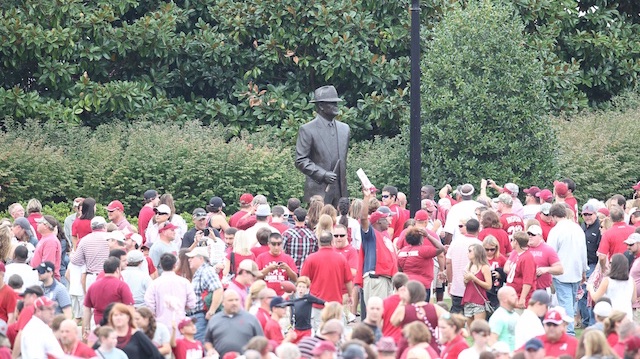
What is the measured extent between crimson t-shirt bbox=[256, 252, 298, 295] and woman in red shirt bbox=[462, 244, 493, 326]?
2.27 meters

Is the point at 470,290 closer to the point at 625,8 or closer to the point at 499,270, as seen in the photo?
the point at 499,270

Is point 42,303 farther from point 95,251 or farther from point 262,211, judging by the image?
point 262,211

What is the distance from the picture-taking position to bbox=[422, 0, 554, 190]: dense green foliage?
2669cm

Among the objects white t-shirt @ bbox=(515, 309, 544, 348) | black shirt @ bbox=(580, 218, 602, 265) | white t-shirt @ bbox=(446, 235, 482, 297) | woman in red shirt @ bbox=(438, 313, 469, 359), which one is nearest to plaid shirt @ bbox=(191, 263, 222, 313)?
woman in red shirt @ bbox=(438, 313, 469, 359)

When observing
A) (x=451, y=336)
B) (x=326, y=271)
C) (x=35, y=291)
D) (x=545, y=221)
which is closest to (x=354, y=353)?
(x=451, y=336)

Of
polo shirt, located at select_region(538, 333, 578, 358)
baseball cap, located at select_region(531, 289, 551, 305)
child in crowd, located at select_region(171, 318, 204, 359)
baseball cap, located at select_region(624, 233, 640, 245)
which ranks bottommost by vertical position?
child in crowd, located at select_region(171, 318, 204, 359)

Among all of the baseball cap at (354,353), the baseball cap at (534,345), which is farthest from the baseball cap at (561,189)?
the baseball cap at (354,353)

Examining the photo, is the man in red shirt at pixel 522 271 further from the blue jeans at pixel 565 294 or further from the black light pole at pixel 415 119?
the black light pole at pixel 415 119

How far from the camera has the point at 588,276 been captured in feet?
66.5

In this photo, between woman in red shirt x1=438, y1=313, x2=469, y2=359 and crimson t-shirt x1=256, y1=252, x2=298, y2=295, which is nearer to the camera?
woman in red shirt x1=438, y1=313, x2=469, y2=359

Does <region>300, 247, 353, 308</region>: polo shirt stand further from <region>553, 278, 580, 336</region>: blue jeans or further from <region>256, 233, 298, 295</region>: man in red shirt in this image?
<region>553, 278, 580, 336</region>: blue jeans

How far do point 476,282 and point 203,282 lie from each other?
11.8 ft

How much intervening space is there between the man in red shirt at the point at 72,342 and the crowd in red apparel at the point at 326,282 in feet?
0.05

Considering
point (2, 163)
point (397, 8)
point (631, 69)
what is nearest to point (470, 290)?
point (2, 163)
